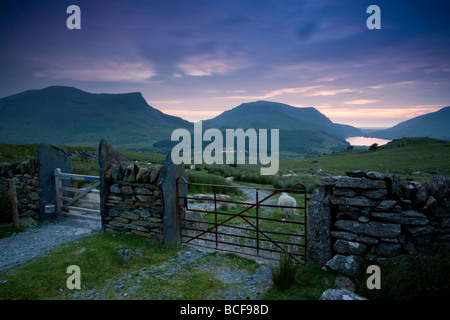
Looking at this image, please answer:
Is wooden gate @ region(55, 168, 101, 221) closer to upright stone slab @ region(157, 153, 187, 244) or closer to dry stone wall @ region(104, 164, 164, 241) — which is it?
dry stone wall @ region(104, 164, 164, 241)

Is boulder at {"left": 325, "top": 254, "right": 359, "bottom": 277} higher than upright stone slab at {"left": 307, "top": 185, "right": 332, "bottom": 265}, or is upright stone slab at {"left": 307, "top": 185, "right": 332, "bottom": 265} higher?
upright stone slab at {"left": 307, "top": 185, "right": 332, "bottom": 265}

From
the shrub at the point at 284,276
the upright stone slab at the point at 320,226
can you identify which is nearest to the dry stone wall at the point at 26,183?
the shrub at the point at 284,276

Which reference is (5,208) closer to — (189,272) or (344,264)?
(189,272)

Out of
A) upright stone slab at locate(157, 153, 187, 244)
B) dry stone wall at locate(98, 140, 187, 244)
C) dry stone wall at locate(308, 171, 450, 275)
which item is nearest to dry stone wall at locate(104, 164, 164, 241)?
dry stone wall at locate(98, 140, 187, 244)

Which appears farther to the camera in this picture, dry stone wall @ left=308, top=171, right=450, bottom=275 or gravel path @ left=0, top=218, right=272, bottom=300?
dry stone wall @ left=308, top=171, right=450, bottom=275

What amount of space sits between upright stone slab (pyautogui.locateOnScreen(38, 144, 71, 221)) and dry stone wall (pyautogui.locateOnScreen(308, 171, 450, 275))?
9.61 metres

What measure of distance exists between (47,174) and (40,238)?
2711 mm

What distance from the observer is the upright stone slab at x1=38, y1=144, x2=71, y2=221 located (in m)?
9.20

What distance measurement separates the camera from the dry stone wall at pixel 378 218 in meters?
4.98

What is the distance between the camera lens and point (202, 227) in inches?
330

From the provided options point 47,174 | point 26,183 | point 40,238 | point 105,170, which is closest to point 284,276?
point 105,170
